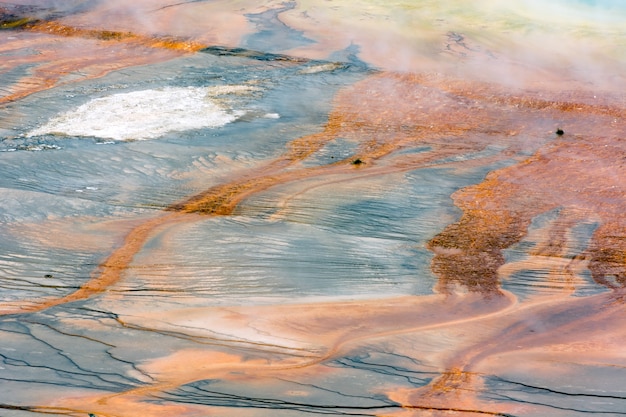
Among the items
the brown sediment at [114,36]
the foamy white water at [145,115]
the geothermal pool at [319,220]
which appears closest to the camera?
the geothermal pool at [319,220]

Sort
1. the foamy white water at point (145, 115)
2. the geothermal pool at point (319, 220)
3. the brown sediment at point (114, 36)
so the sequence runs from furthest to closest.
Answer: the brown sediment at point (114, 36), the foamy white water at point (145, 115), the geothermal pool at point (319, 220)

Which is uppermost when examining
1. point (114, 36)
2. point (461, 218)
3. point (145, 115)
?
point (114, 36)

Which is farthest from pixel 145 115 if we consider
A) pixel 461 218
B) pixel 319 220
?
pixel 461 218

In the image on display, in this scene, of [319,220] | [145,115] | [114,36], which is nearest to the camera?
[319,220]

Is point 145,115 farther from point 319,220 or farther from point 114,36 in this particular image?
point 114,36

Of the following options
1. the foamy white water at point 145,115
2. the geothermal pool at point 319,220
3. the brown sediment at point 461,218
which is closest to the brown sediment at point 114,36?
the geothermal pool at point 319,220

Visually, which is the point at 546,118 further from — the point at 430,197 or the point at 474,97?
the point at 430,197

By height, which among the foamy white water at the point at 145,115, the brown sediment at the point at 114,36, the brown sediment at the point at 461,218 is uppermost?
the brown sediment at the point at 114,36

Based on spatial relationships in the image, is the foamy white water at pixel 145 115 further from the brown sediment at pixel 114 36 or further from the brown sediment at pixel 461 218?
the brown sediment at pixel 114 36
